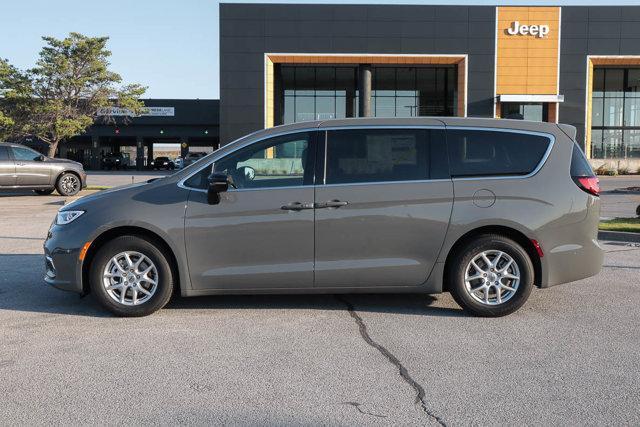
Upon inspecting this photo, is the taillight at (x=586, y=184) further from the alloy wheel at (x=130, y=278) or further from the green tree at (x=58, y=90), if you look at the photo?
the green tree at (x=58, y=90)

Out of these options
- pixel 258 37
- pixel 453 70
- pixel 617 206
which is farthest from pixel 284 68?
pixel 617 206

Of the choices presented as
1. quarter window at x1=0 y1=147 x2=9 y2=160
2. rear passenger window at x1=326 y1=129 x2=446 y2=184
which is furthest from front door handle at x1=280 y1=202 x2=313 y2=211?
quarter window at x1=0 y1=147 x2=9 y2=160

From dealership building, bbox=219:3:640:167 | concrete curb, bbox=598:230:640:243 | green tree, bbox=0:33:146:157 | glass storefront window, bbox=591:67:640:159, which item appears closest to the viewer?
concrete curb, bbox=598:230:640:243

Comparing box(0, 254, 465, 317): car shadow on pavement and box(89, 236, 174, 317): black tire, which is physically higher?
box(89, 236, 174, 317): black tire

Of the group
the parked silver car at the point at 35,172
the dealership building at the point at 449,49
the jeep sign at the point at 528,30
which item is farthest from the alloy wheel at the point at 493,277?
the jeep sign at the point at 528,30

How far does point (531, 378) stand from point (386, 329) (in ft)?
4.81

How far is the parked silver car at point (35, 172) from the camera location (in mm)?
19484

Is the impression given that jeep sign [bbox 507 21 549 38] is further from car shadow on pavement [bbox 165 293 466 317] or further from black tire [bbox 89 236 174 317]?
black tire [bbox 89 236 174 317]

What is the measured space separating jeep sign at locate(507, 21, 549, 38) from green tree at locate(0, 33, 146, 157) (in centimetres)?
2332

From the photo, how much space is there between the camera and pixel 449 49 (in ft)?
125

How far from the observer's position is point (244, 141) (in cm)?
590

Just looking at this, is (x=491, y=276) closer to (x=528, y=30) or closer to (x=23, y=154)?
(x=23, y=154)

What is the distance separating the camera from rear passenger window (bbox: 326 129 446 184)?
19.0 ft

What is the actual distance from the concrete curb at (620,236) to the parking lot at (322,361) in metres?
4.36
